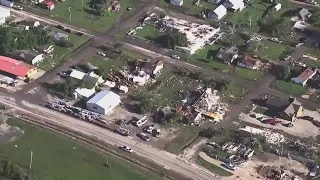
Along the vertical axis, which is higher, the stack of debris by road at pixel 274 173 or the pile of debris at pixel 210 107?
the pile of debris at pixel 210 107

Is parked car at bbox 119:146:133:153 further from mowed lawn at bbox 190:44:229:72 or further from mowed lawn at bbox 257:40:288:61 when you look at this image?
mowed lawn at bbox 257:40:288:61

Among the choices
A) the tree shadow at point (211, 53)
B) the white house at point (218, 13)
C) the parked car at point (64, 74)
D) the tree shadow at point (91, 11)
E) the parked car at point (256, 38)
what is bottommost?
the parked car at point (64, 74)

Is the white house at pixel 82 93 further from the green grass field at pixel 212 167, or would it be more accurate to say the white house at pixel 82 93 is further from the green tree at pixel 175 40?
the green grass field at pixel 212 167

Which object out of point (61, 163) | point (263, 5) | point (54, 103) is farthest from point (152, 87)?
point (263, 5)

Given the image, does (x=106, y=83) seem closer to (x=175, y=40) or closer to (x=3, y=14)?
(x=175, y=40)

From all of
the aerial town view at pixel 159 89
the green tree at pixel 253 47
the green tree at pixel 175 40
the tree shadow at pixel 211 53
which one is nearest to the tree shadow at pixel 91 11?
the aerial town view at pixel 159 89

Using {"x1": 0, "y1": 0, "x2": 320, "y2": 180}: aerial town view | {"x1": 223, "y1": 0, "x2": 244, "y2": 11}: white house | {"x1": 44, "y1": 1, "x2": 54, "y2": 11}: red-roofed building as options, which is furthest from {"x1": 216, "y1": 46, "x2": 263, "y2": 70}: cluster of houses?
{"x1": 44, "y1": 1, "x2": 54, "y2": 11}: red-roofed building

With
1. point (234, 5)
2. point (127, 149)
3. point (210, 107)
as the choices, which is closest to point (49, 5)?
point (234, 5)
